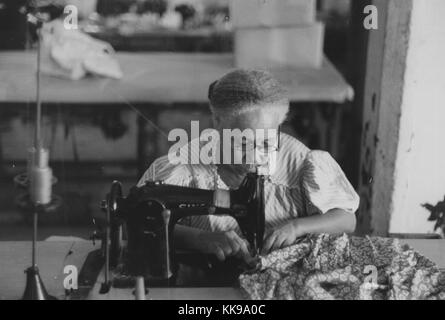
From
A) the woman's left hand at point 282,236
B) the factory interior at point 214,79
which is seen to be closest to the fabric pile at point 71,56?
the factory interior at point 214,79

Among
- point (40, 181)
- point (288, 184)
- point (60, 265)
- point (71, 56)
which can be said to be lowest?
point (60, 265)

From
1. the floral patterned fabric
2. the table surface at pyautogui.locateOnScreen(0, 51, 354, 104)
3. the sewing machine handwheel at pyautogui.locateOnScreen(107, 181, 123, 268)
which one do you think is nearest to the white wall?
the table surface at pyautogui.locateOnScreen(0, 51, 354, 104)

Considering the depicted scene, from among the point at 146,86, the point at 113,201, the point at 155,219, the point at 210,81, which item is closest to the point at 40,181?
the point at 113,201

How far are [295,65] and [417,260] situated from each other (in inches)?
73.6

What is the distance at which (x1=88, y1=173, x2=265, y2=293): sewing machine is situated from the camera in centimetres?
168

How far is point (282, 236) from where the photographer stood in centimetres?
187

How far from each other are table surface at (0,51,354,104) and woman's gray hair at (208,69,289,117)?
1.27 metres

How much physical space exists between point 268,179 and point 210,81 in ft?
4.49

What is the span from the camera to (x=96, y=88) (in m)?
3.31

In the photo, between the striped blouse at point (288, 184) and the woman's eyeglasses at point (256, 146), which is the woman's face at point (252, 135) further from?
the striped blouse at point (288, 184)

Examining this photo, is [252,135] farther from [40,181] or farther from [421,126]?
[421,126]

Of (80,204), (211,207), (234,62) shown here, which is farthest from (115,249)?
(80,204)

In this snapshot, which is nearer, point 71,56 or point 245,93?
point 245,93

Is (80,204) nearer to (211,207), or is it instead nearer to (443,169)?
(443,169)
